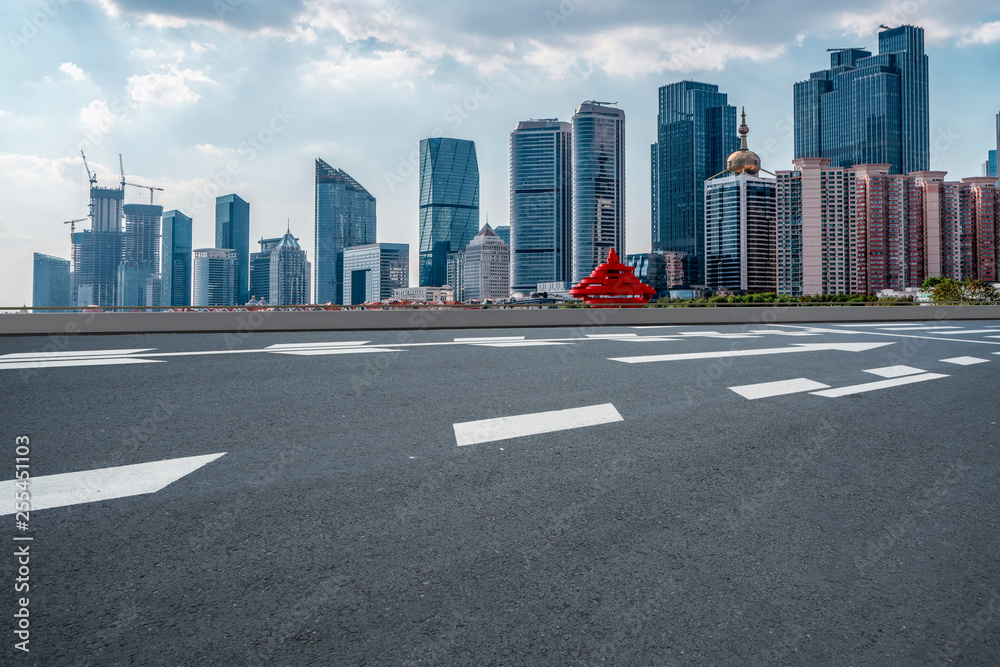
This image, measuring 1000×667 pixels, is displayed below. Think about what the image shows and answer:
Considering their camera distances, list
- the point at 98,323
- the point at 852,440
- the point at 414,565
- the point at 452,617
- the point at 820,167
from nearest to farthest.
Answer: the point at 452,617
the point at 414,565
the point at 852,440
the point at 98,323
the point at 820,167

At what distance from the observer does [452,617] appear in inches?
80.2

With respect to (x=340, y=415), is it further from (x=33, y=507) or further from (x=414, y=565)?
(x=414, y=565)

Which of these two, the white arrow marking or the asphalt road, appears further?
the white arrow marking

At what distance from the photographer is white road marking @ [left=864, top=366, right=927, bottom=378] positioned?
8.88 meters

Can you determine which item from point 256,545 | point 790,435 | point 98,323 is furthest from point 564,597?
point 98,323

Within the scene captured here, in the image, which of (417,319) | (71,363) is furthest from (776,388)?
(417,319)

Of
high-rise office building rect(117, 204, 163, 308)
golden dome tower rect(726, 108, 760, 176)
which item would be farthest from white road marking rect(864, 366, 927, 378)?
high-rise office building rect(117, 204, 163, 308)

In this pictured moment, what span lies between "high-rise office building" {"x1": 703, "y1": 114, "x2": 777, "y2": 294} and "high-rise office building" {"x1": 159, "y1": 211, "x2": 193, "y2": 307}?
14535 centimetres

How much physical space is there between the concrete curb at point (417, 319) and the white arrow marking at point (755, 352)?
11.1m

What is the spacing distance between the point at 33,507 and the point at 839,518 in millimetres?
3996

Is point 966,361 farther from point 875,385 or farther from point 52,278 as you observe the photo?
point 52,278

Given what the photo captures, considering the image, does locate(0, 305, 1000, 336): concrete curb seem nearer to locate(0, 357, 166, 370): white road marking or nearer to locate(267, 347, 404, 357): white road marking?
locate(267, 347, 404, 357): white road marking

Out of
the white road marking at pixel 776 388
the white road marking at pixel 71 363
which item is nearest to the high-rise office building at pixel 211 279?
the white road marking at pixel 71 363

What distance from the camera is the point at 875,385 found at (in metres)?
7.80
